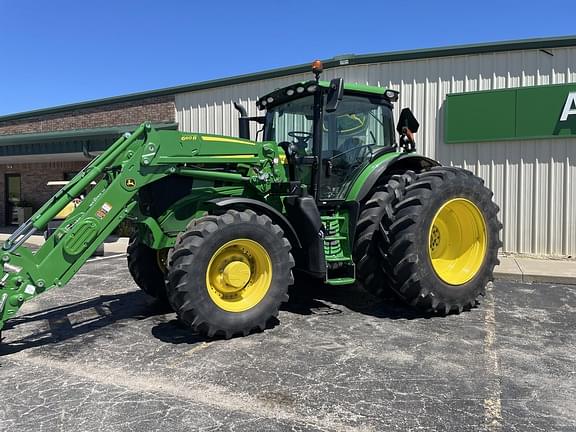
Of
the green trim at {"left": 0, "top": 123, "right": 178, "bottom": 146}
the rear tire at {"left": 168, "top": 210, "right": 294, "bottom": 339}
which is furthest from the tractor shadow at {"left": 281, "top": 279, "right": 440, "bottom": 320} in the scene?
the green trim at {"left": 0, "top": 123, "right": 178, "bottom": 146}

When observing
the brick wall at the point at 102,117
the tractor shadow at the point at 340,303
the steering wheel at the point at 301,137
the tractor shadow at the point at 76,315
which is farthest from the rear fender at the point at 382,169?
the brick wall at the point at 102,117

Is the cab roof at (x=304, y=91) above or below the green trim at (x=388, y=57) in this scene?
below

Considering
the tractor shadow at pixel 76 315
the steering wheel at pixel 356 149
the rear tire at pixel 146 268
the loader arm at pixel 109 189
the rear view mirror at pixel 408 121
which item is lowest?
the tractor shadow at pixel 76 315

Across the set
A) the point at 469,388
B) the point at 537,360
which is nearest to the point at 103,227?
the point at 469,388

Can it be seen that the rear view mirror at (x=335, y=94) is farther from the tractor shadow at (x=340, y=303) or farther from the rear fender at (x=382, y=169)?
the tractor shadow at (x=340, y=303)

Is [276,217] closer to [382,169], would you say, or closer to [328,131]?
[328,131]

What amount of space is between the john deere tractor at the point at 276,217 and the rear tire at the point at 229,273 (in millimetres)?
13

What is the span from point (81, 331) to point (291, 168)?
287 cm

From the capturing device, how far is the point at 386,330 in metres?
5.16

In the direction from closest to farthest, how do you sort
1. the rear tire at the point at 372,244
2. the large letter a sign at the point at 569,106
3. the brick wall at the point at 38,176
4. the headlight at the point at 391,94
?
the rear tire at the point at 372,244
the headlight at the point at 391,94
the large letter a sign at the point at 569,106
the brick wall at the point at 38,176

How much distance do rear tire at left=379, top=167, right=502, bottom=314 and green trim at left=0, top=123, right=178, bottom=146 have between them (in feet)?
30.8

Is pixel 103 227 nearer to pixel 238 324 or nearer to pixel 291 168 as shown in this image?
pixel 238 324

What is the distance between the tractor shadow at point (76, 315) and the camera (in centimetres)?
495

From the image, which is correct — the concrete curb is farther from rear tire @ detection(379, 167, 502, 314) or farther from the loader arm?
the loader arm
